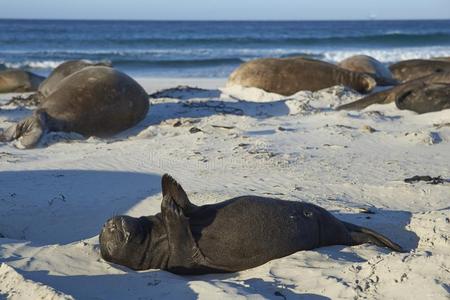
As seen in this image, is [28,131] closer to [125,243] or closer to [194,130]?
[194,130]

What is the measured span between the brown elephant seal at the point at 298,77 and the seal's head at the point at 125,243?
8.13 metres

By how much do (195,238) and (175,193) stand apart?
0.27 m

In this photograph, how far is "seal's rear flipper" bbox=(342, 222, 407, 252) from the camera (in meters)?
4.07

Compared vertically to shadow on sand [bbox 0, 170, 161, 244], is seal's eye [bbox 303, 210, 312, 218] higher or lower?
higher

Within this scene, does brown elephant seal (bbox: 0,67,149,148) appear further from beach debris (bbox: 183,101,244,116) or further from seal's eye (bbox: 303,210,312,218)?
seal's eye (bbox: 303,210,312,218)

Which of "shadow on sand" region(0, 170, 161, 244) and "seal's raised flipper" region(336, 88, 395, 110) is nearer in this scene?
"shadow on sand" region(0, 170, 161, 244)

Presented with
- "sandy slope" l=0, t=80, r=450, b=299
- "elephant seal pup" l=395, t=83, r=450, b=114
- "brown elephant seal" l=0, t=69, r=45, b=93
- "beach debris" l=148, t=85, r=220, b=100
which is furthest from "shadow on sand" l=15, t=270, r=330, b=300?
"brown elephant seal" l=0, t=69, r=45, b=93

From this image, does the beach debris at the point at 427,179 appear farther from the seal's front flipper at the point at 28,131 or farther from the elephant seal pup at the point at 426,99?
the seal's front flipper at the point at 28,131

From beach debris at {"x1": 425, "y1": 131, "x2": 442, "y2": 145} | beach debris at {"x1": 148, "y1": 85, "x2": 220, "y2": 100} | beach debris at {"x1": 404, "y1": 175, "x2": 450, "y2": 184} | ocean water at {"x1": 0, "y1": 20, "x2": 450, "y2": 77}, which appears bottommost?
ocean water at {"x1": 0, "y1": 20, "x2": 450, "y2": 77}

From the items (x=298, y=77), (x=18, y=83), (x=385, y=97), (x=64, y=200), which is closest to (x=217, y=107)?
(x=385, y=97)

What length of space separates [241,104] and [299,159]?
13.3 ft

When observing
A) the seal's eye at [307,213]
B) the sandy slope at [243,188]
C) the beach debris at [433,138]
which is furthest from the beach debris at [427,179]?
the seal's eye at [307,213]

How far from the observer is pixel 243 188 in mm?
5516

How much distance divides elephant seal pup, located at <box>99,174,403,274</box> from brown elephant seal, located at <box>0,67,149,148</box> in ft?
14.6
